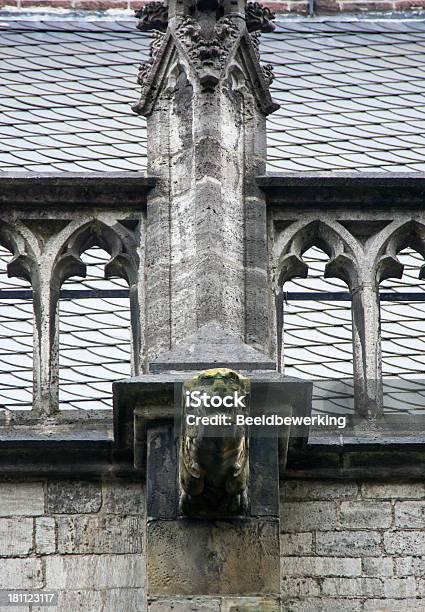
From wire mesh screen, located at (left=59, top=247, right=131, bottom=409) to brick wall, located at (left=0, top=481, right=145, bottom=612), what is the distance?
2005 mm

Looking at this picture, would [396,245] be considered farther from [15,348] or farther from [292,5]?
[292,5]

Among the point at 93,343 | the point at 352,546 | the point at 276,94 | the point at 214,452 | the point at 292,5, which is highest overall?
the point at 292,5

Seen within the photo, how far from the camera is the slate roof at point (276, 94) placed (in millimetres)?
15008

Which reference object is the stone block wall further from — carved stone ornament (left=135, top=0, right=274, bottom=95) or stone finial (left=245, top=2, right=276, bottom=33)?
stone finial (left=245, top=2, right=276, bottom=33)

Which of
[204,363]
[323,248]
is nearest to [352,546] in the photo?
[204,363]

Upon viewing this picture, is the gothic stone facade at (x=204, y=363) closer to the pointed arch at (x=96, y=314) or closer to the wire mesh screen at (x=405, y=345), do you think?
the pointed arch at (x=96, y=314)

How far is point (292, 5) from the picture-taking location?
60.7 ft

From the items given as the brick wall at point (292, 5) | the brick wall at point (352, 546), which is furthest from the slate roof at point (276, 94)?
the brick wall at point (352, 546)

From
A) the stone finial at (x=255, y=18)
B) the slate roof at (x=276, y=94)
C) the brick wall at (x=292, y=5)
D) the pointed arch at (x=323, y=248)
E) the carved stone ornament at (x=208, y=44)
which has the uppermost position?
the brick wall at (x=292, y=5)

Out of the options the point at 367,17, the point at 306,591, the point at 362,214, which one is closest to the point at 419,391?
the point at 362,214

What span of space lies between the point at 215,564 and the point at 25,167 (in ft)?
17.8

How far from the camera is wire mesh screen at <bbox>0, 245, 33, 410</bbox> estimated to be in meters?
12.5

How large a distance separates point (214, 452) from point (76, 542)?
1.12 metres

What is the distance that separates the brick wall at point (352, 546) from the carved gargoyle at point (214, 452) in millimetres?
628
